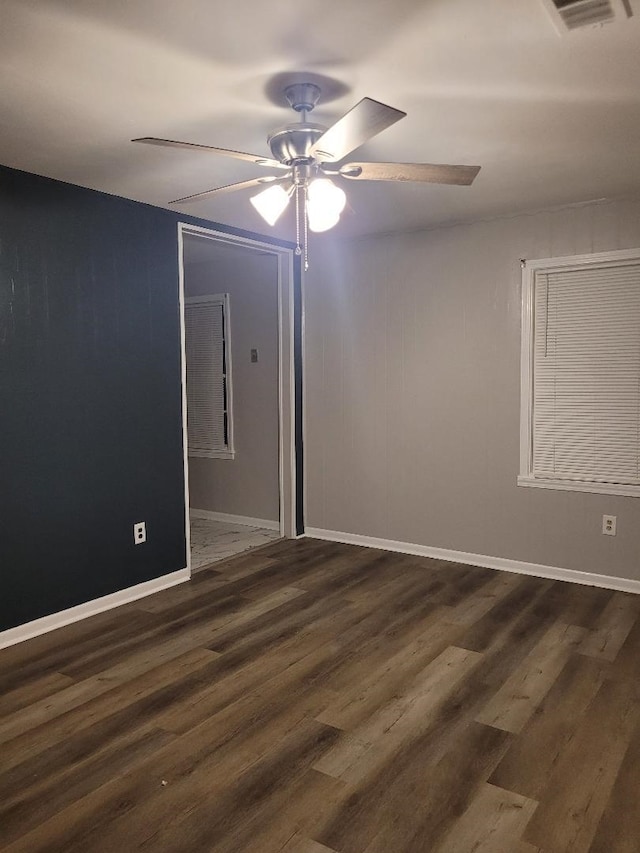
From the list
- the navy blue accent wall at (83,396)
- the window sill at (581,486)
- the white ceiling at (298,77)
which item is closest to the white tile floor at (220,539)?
the navy blue accent wall at (83,396)

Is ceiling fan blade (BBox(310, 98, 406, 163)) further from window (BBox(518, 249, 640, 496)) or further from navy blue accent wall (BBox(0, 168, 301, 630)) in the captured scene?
window (BBox(518, 249, 640, 496))

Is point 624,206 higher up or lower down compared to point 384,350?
higher up

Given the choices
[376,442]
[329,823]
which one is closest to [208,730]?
[329,823]

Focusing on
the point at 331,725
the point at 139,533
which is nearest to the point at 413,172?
the point at 331,725

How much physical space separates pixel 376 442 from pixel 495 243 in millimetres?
1623

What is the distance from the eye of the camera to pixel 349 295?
487 centimetres

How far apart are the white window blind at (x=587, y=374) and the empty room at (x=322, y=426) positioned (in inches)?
0.7

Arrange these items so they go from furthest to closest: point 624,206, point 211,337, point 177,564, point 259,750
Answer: point 211,337 → point 177,564 → point 624,206 → point 259,750

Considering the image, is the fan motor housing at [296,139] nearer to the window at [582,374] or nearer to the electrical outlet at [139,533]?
the window at [582,374]

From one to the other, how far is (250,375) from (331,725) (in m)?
3.49

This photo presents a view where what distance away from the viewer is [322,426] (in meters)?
5.11

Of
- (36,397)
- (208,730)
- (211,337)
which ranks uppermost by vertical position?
(211,337)

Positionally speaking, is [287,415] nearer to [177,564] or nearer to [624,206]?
[177,564]

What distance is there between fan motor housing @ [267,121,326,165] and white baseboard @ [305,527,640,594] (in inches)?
116
